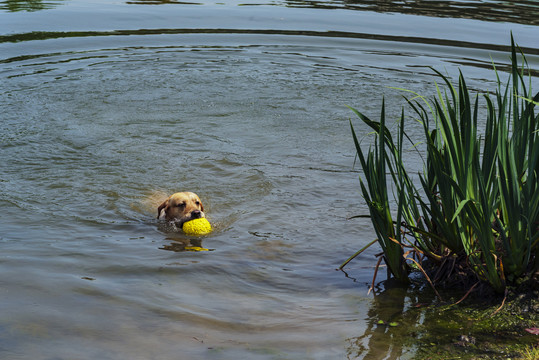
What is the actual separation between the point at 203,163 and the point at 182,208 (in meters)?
1.69

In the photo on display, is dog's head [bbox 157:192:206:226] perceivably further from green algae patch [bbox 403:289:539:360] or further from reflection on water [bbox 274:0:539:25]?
reflection on water [bbox 274:0:539:25]

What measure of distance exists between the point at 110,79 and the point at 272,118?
3004 millimetres

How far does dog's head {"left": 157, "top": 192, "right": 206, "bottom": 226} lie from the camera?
256 inches

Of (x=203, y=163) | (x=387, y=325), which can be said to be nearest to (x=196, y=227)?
(x=203, y=163)

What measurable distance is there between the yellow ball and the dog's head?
47mm

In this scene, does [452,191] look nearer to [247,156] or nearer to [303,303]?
[303,303]

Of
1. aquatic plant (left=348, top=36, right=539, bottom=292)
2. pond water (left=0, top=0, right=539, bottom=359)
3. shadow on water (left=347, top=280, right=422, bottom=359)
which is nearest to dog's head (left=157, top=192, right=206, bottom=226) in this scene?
pond water (left=0, top=0, right=539, bottom=359)

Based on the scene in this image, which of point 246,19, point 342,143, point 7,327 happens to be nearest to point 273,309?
point 7,327

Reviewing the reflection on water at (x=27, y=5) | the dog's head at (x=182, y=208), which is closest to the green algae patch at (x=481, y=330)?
the dog's head at (x=182, y=208)

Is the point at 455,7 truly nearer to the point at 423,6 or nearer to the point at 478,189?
Answer: the point at 423,6

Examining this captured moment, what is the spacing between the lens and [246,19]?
15406 millimetres

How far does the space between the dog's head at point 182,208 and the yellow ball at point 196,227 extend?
0.16 ft

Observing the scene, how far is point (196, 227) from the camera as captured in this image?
642 cm

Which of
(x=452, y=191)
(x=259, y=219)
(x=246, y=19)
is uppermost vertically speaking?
(x=246, y=19)
